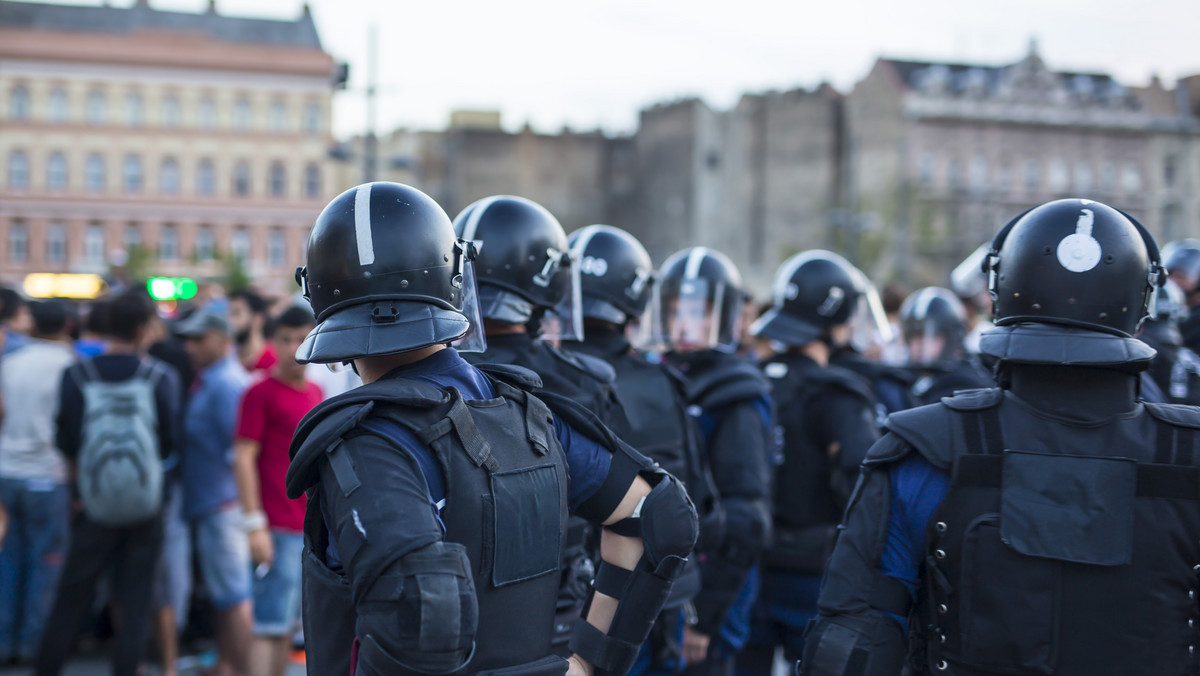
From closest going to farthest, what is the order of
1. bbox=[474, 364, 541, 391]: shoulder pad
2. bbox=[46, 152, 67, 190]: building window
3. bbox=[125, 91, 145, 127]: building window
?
bbox=[474, 364, 541, 391]: shoulder pad
bbox=[46, 152, 67, 190]: building window
bbox=[125, 91, 145, 127]: building window

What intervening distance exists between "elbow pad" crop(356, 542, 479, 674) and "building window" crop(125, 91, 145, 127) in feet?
176

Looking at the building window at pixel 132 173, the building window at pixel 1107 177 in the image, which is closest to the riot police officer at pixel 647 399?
the building window at pixel 132 173

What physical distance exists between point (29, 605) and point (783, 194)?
49147mm

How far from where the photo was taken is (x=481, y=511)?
220cm

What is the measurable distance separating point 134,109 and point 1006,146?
4127 centimetres

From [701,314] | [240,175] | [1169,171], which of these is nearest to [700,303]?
[701,314]

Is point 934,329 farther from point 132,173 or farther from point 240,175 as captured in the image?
point 132,173

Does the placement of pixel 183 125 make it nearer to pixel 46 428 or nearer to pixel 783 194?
pixel 783 194

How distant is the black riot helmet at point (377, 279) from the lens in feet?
7.41

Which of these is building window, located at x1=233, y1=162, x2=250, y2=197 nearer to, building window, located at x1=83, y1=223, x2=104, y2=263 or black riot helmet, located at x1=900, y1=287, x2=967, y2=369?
building window, located at x1=83, y1=223, x2=104, y2=263

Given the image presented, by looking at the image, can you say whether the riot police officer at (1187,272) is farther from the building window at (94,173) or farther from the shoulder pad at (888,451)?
the building window at (94,173)

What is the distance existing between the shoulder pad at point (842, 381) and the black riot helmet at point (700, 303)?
1.77 ft

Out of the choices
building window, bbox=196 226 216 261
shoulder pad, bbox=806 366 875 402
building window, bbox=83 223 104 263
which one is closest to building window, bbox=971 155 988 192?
building window, bbox=196 226 216 261

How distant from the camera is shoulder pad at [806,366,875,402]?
446 cm
